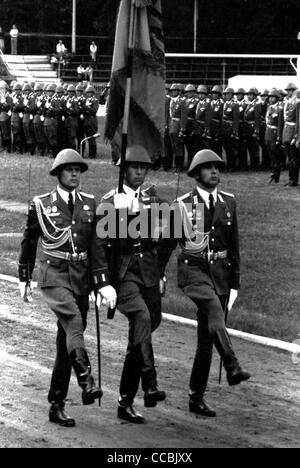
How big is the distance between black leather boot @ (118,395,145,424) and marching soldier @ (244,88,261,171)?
20.2 metres

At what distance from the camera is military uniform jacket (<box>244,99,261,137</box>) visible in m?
29.0

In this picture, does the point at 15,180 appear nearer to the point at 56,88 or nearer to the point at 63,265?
the point at 56,88

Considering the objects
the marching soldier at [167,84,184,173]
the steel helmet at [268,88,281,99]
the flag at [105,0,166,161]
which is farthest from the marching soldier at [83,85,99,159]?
the flag at [105,0,166,161]

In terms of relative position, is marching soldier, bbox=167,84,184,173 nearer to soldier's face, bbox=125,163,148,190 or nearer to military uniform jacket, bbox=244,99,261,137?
military uniform jacket, bbox=244,99,261,137

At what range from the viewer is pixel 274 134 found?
26.6 m

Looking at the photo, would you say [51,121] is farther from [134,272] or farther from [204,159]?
[134,272]

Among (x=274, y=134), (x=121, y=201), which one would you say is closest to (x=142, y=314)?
(x=121, y=201)

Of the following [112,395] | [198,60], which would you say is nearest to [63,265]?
[112,395]

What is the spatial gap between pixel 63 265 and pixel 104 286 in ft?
1.20

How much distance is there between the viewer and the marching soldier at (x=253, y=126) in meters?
29.0

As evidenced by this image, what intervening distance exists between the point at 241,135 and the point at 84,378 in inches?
824

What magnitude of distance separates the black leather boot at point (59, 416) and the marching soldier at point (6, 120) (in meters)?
28.8

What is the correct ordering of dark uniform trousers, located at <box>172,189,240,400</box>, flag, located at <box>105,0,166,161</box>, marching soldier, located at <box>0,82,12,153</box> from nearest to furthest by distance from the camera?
dark uniform trousers, located at <box>172,189,240,400</box> → flag, located at <box>105,0,166,161</box> → marching soldier, located at <box>0,82,12,153</box>
